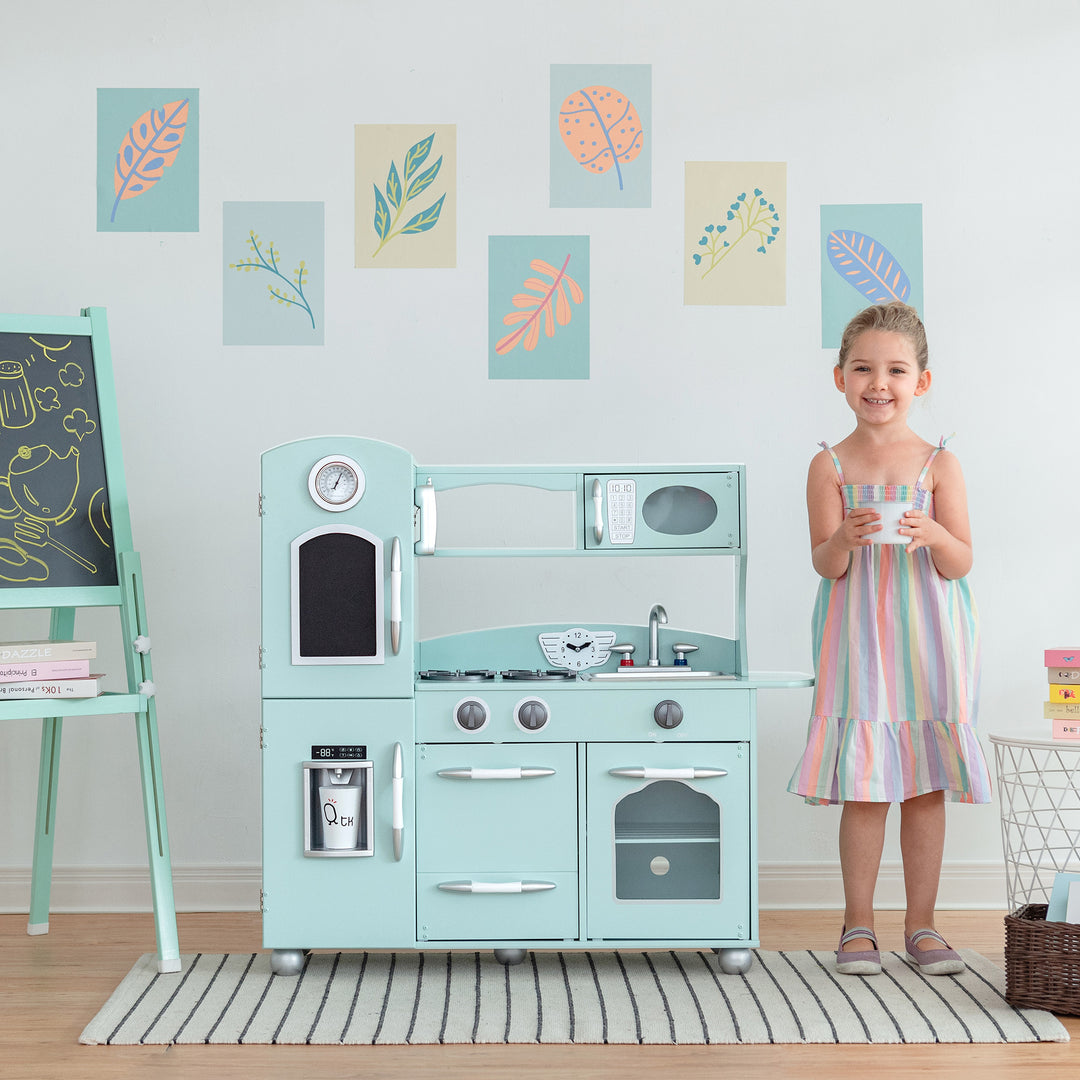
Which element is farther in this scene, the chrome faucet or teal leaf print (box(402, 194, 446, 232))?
teal leaf print (box(402, 194, 446, 232))

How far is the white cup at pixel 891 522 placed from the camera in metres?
2.19

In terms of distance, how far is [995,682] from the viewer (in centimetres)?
290

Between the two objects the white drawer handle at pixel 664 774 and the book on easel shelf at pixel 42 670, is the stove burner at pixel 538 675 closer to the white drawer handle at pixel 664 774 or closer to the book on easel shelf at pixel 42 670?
the white drawer handle at pixel 664 774

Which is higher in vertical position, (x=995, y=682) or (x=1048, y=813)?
(x=995, y=682)

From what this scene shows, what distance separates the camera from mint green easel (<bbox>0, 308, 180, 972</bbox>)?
232cm

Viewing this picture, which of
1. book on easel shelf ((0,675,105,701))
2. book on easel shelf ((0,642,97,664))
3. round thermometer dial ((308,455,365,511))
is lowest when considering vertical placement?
book on easel shelf ((0,675,105,701))

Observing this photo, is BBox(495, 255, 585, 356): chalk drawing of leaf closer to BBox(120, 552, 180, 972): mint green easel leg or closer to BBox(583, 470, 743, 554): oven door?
BBox(583, 470, 743, 554): oven door

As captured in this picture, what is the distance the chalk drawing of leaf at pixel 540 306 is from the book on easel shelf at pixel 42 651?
1254 millimetres

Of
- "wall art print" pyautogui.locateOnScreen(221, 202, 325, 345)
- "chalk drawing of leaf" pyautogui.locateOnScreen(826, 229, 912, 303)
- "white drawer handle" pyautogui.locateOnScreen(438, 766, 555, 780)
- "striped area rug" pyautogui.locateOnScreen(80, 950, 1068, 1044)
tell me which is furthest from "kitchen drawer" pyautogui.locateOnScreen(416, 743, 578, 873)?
"chalk drawing of leaf" pyautogui.locateOnScreen(826, 229, 912, 303)

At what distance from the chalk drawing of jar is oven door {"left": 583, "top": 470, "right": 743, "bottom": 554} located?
1216 mm

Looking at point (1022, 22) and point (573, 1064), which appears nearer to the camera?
point (573, 1064)

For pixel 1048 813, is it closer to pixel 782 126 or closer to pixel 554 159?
pixel 782 126

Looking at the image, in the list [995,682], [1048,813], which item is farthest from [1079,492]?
[1048,813]

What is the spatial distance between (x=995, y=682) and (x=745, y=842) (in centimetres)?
103
